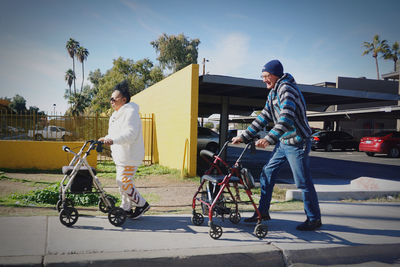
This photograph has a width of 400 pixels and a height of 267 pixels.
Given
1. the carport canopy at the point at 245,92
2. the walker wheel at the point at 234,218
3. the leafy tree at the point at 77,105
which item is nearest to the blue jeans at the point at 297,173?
the walker wheel at the point at 234,218

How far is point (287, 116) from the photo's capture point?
3598 millimetres

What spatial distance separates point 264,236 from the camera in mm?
3625

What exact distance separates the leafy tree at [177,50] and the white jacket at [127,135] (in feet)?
119

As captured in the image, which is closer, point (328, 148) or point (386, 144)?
point (386, 144)

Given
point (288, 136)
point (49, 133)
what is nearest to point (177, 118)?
point (49, 133)

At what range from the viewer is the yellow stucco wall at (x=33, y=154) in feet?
34.5

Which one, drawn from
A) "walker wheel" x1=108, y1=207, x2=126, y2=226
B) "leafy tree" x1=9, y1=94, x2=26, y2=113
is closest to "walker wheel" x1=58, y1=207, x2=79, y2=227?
"walker wheel" x1=108, y1=207, x2=126, y2=226

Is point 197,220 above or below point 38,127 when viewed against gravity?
below

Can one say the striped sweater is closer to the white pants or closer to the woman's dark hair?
the white pants

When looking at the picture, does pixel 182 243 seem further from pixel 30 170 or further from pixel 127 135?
pixel 30 170

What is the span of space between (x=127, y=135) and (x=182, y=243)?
1.48 meters

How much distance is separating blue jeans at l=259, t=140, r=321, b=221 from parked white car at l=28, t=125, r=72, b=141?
9.50 metres

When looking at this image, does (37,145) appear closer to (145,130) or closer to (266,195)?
(145,130)

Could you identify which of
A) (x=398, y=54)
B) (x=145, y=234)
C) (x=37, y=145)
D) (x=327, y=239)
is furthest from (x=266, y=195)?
(x=398, y=54)
